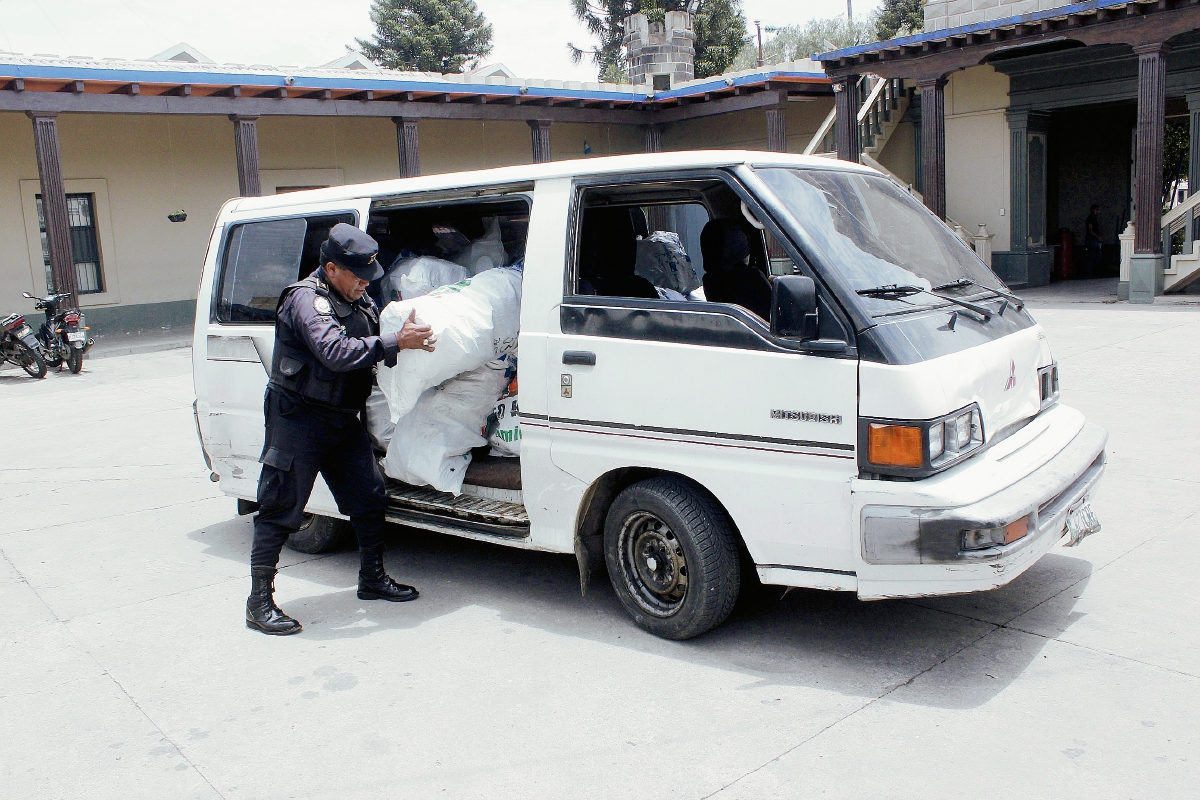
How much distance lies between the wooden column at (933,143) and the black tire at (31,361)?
48.4 feet

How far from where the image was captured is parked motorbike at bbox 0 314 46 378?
1415 cm

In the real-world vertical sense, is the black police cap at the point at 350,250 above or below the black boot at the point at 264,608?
above

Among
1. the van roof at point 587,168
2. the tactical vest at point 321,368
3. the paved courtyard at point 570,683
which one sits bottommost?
the paved courtyard at point 570,683

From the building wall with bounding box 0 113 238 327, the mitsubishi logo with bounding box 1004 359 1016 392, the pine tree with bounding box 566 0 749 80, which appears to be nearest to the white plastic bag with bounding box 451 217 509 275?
the mitsubishi logo with bounding box 1004 359 1016 392

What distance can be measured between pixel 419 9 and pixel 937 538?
53.6 m

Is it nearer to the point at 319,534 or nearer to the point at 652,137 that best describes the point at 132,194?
the point at 652,137

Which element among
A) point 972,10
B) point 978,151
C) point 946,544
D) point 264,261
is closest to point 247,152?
point 972,10

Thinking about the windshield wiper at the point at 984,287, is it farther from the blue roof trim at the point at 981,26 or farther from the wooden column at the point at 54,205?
the wooden column at the point at 54,205

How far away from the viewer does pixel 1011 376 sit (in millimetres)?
3936

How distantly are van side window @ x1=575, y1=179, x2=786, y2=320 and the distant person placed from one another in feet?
59.7

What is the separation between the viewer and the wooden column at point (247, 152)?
59.2ft

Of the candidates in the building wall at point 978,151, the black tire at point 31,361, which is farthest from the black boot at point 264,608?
the building wall at point 978,151

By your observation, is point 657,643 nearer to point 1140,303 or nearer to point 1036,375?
point 1036,375

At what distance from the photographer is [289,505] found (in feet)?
14.7
